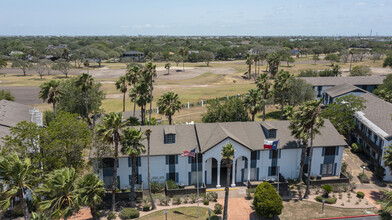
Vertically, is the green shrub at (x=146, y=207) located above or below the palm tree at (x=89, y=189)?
below

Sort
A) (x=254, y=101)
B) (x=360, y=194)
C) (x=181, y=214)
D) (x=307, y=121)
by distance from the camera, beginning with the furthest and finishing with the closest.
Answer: (x=254, y=101) → (x=360, y=194) → (x=307, y=121) → (x=181, y=214)

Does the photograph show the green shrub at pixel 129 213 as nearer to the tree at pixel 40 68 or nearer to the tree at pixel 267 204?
the tree at pixel 267 204

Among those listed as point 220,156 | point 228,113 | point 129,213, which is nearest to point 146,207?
point 129,213

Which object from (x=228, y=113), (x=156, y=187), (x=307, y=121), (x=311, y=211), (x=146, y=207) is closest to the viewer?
(x=146, y=207)

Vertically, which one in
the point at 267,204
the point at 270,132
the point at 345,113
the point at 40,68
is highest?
the point at 40,68

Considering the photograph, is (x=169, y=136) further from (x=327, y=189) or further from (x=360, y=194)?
(x=360, y=194)

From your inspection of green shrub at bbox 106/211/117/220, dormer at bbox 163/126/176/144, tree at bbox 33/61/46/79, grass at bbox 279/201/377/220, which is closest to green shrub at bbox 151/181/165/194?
dormer at bbox 163/126/176/144

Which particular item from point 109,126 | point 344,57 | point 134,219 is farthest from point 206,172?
point 344,57

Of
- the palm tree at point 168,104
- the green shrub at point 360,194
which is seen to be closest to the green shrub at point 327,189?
the green shrub at point 360,194
